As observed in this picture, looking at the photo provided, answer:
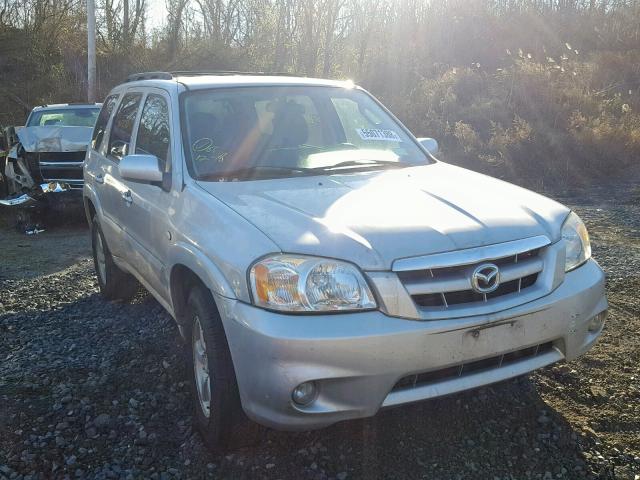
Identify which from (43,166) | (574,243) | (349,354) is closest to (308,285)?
(349,354)

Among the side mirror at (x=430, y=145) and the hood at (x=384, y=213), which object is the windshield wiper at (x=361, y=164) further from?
the side mirror at (x=430, y=145)

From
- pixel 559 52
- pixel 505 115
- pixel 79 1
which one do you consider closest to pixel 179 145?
pixel 505 115

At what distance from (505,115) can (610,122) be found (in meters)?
2.01

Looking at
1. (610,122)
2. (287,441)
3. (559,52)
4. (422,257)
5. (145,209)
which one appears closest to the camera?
(422,257)

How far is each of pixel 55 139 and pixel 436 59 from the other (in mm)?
14162

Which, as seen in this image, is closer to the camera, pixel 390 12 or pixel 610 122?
pixel 610 122

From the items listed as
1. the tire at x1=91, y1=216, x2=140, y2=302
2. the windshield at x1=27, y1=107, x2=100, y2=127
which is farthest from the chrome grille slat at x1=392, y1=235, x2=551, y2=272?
the windshield at x1=27, y1=107, x2=100, y2=127

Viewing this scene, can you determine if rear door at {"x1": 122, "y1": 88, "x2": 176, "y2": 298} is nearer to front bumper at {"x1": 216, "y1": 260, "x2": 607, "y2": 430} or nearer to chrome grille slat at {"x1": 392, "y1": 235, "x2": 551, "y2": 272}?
front bumper at {"x1": 216, "y1": 260, "x2": 607, "y2": 430}

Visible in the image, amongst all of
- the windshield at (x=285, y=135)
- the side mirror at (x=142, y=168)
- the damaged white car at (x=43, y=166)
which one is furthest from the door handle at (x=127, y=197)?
the damaged white car at (x=43, y=166)

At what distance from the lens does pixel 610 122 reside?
12109 millimetres

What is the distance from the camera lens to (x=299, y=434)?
10.2ft

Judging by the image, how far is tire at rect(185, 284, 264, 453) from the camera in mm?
2775

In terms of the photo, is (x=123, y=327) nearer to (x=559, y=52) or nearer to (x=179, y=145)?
(x=179, y=145)

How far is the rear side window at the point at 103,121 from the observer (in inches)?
209
